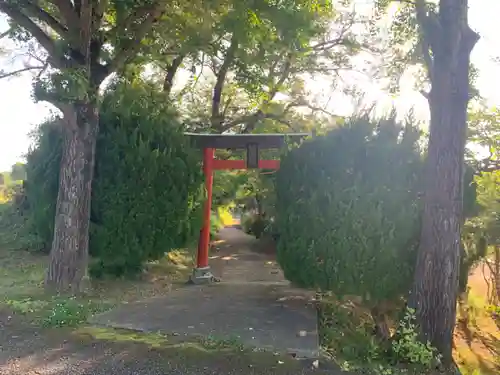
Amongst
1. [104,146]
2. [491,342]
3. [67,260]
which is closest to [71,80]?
[104,146]

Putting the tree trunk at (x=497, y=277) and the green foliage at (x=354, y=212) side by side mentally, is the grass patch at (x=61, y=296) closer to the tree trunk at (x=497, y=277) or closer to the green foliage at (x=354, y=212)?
the green foliage at (x=354, y=212)

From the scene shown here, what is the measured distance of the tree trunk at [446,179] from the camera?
18.5 ft

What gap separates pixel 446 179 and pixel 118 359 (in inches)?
174

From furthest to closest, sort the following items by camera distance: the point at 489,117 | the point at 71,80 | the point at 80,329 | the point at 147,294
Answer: the point at 489,117, the point at 147,294, the point at 71,80, the point at 80,329

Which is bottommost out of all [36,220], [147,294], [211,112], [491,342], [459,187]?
[491,342]

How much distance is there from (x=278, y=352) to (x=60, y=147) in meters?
6.08

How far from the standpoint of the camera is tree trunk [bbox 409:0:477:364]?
5648 millimetres

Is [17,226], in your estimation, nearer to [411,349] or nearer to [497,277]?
[411,349]

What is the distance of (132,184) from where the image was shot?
326 inches

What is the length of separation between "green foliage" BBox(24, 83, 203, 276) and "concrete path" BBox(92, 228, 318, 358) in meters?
1.23

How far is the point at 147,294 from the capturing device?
317 inches

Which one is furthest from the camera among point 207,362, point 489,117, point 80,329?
point 489,117

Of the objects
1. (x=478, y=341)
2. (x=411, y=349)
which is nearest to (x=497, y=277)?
(x=478, y=341)

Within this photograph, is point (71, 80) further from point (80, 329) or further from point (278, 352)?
point (278, 352)
